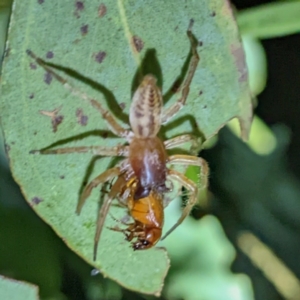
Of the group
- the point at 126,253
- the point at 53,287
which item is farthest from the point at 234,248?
the point at 126,253

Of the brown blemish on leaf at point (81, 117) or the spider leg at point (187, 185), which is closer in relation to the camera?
the brown blemish on leaf at point (81, 117)

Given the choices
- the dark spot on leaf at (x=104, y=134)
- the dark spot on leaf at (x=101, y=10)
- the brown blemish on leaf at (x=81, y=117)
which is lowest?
the dark spot on leaf at (x=104, y=134)

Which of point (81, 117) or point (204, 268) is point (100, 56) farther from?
point (204, 268)

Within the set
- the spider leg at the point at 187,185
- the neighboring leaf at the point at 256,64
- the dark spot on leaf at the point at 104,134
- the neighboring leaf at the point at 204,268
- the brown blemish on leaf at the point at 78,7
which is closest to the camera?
the brown blemish on leaf at the point at 78,7

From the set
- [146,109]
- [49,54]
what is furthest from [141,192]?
[49,54]

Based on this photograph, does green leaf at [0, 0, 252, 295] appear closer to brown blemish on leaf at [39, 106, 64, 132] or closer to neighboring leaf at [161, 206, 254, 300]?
brown blemish on leaf at [39, 106, 64, 132]

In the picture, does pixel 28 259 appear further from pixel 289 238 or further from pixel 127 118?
pixel 289 238

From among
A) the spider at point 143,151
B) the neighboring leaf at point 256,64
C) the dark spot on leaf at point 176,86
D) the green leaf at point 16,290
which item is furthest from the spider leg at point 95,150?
the neighboring leaf at point 256,64

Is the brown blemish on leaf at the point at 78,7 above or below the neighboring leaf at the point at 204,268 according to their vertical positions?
above

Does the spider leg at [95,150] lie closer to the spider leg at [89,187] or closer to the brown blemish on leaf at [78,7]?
the spider leg at [89,187]
